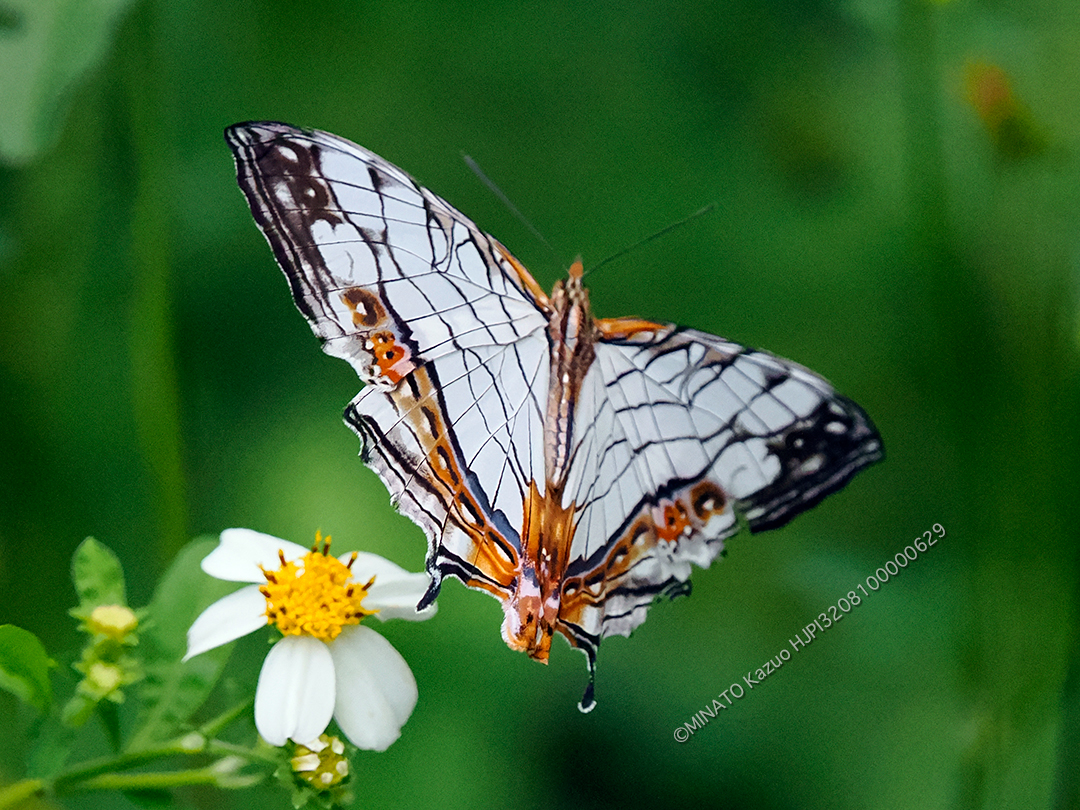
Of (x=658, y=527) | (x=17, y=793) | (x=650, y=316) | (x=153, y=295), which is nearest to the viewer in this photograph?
(x=17, y=793)

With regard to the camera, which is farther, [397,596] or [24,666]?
[397,596]

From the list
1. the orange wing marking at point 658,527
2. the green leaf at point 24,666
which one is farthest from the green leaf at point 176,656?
the orange wing marking at point 658,527

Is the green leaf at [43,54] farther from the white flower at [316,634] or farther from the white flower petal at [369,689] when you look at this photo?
the white flower petal at [369,689]

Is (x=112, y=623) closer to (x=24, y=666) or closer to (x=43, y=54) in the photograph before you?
(x=24, y=666)

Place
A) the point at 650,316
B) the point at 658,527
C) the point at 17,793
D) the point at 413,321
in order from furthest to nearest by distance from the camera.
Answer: the point at 650,316 → the point at 658,527 → the point at 413,321 → the point at 17,793

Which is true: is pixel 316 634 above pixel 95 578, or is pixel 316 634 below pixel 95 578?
below

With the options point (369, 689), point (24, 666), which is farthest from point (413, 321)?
point (24, 666)

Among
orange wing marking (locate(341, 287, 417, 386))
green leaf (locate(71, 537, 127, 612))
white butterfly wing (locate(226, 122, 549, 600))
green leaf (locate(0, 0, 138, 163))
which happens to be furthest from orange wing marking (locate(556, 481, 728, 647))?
green leaf (locate(0, 0, 138, 163))

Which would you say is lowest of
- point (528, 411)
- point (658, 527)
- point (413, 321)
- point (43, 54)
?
point (658, 527)

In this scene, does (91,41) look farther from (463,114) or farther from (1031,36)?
(1031,36)
